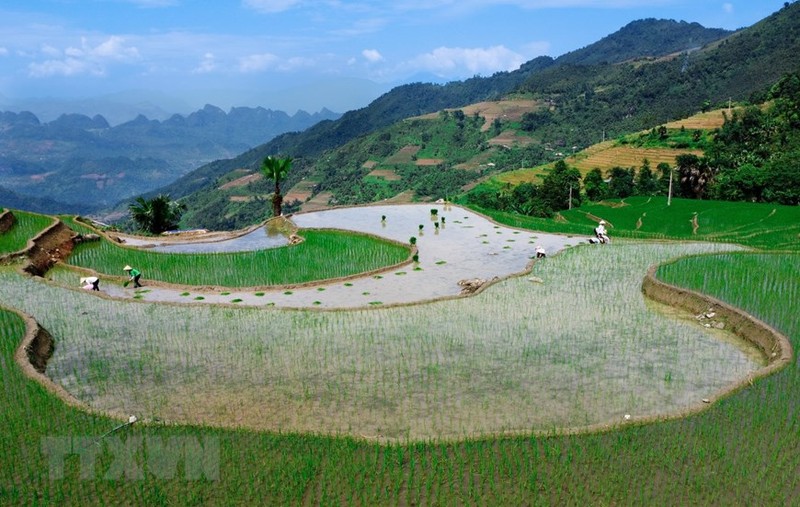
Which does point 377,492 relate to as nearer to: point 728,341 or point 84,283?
point 728,341

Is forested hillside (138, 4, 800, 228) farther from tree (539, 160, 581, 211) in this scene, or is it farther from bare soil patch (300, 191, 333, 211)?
tree (539, 160, 581, 211)

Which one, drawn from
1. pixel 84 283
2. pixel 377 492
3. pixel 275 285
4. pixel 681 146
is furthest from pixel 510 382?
pixel 681 146

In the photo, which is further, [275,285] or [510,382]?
[275,285]

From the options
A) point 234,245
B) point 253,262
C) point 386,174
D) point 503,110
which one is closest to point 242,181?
point 386,174

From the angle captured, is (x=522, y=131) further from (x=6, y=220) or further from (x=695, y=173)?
(x=6, y=220)

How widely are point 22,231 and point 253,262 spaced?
10650mm

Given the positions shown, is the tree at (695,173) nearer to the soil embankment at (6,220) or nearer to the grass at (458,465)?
the grass at (458,465)

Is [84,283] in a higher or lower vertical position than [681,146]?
lower

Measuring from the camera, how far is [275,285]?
18.1 m

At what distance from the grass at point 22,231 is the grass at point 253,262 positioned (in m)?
1.78

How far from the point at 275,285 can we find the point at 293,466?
10910 mm

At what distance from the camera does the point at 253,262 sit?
21375 millimetres

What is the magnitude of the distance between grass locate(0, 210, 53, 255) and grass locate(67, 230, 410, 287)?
178 centimetres

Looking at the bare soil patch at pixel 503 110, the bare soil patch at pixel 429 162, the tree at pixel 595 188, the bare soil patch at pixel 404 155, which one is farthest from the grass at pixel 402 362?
the bare soil patch at pixel 503 110
